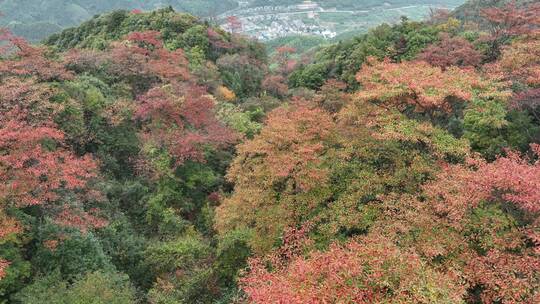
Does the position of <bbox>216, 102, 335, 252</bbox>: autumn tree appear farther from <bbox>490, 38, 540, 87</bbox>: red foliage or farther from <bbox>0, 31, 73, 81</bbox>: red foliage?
<bbox>0, 31, 73, 81</bbox>: red foliage

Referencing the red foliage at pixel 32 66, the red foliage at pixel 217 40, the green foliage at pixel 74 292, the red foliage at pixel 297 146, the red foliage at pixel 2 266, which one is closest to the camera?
the red foliage at pixel 2 266

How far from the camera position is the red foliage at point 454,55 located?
28.4m

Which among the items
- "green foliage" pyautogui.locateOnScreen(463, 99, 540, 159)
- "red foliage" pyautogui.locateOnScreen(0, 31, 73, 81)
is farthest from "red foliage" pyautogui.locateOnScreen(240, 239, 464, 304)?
"red foliage" pyautogui.locateOnScreen(0, 31, 73, 81)

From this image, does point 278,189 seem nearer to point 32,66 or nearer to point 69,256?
point 69,256

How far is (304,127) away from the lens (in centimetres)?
1770

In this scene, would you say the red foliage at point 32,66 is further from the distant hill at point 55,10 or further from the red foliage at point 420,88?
the distant hill at point 55,10

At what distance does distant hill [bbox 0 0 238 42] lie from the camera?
309 ft

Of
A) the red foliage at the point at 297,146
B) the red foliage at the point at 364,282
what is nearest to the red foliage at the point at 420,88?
the red foliage at the point at 297,146

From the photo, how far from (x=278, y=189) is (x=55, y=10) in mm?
129440

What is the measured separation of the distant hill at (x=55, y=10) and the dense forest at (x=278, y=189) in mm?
75970

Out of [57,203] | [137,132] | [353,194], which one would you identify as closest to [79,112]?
[137,132]

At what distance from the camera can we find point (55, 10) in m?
122

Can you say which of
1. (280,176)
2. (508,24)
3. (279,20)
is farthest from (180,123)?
(279,20)

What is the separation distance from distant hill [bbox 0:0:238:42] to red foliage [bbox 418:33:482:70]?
87.5 meters
